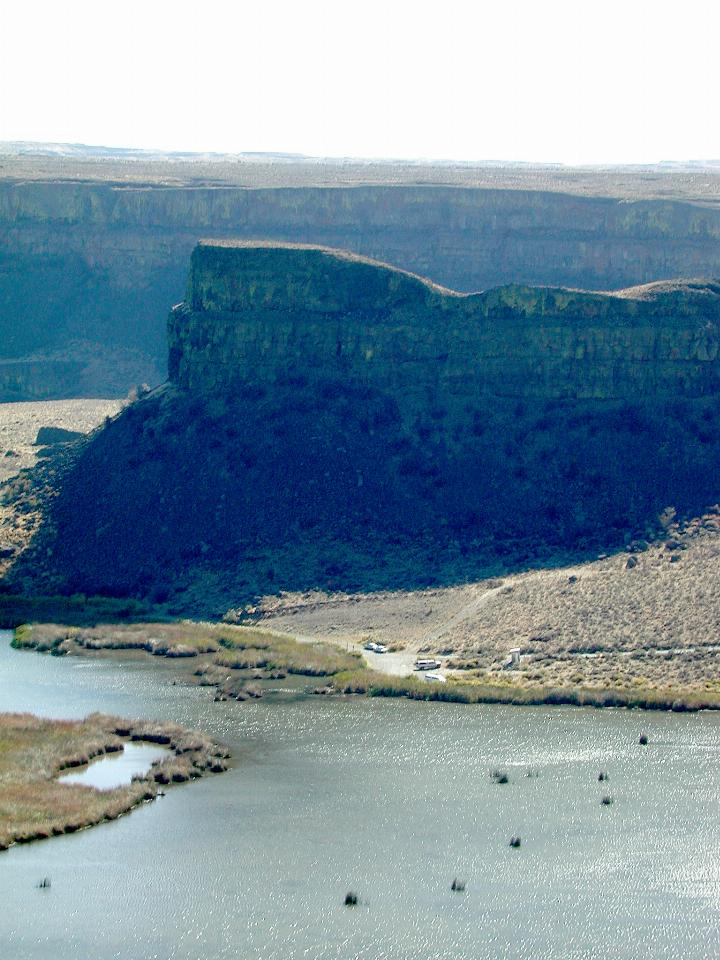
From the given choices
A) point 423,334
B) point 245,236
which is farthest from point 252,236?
point 423,334

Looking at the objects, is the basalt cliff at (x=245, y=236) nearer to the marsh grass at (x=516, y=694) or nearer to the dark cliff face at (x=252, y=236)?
the dark cliff face at (x=252, y=236)

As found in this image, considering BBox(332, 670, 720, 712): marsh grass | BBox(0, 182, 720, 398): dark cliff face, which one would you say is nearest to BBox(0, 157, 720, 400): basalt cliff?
BBox(0, 182, 720, 398): dark cliff face

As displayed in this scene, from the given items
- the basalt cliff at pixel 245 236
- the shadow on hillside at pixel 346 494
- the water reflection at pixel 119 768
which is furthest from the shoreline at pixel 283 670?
the basalt cliff at pixel 245 236

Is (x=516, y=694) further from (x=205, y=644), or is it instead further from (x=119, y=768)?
(x=119, y=768)

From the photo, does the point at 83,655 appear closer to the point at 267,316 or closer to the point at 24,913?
the point at 267,316

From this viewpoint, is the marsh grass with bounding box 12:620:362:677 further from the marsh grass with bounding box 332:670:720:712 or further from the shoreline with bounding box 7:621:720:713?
the marsh grass with bounding box 332:670:720:712
